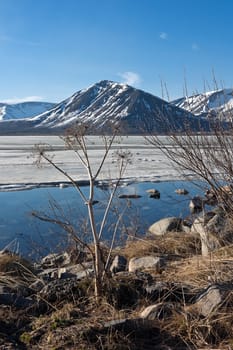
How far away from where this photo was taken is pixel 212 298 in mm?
3447

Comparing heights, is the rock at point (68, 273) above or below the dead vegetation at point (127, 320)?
below

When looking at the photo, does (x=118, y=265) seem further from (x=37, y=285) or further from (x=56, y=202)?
(x=37, y=285)

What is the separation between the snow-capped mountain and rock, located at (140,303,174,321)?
1843 millimetres

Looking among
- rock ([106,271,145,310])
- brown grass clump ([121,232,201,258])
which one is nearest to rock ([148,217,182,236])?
brown grass clump ([121,232,201,258])

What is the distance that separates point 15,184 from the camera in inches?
649

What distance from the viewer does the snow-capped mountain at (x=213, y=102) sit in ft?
13.0

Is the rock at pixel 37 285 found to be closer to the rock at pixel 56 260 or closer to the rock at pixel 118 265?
the rock at pixel 118 265

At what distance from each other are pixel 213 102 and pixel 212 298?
181 cm

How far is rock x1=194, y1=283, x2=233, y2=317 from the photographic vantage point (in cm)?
337

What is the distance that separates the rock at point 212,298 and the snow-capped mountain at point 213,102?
5.29ft

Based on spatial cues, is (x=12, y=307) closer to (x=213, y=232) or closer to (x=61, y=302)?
(x=61, y=302)

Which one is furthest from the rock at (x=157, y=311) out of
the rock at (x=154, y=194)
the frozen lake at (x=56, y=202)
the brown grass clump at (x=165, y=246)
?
the rock at (x=154, y=194)

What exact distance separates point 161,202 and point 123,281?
9469 mm

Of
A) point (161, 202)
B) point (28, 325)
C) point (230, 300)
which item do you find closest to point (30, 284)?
point (28, 325)
